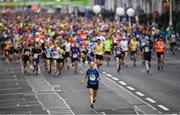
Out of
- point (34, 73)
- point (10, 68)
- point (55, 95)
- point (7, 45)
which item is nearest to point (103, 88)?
point (55, 95)

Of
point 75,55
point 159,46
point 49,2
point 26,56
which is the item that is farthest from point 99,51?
point 49,2

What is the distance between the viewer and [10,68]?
46.5 metres

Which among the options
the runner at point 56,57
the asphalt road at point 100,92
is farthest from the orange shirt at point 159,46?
the runner at point 56,57

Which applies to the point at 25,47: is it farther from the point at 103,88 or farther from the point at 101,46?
the point at 103,88

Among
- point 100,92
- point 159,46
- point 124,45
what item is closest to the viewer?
point 100,92

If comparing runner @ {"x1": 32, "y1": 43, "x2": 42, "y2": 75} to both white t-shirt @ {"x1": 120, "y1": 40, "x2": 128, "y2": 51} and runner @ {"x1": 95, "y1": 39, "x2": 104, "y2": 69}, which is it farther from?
white t-shirt @ {"x1": 120, "y1": 40, "x2": 128, "y2": 51}

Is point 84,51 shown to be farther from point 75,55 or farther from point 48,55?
point 48,55

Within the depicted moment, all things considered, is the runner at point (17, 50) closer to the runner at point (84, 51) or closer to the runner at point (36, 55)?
the runner at point (84, 51)

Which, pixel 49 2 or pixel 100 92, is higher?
pixel 49 2

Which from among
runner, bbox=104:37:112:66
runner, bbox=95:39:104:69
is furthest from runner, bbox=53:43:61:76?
runner, bbox=104:37:112:66

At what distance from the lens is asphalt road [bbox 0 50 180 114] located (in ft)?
90.4

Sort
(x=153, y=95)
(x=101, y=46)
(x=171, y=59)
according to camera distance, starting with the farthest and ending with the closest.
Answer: (x=171, y=59)
(x=101, y=46)
(x=153, y=95)

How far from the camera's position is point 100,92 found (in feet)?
107

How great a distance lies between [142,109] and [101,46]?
47.6ft
